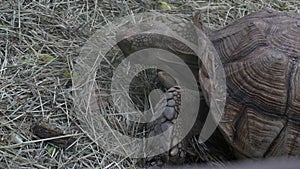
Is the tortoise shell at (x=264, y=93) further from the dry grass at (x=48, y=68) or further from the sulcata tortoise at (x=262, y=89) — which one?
the dry grass at (x=48, y=68)

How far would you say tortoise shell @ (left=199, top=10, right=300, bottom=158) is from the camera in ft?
7.21

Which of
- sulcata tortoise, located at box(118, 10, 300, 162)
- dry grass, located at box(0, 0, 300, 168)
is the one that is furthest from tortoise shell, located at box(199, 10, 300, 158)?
dry grass, located at box(0, 0, 300, 168)

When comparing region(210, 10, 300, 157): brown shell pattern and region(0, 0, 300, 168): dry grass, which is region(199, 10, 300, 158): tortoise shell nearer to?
region(210, 10, 300, 157): brown shell pattern

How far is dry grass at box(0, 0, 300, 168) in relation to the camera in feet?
Result: 7.20

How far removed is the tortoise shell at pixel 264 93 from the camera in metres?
2.20

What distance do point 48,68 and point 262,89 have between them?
1.22 meters

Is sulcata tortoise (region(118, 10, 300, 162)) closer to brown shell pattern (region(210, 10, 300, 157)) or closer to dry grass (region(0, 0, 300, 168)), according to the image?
brown shell pattern (region(210, 10, 300, 157))

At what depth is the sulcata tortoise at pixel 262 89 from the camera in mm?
2199

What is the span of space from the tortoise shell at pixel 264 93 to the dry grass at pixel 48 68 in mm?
578

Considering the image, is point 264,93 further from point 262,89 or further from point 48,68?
point 48,68

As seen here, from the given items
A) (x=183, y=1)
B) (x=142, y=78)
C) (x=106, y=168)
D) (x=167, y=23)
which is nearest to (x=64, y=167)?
(x=106, y=168)

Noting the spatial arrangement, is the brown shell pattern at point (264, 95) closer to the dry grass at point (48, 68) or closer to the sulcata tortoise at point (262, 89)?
the sulcata tortoise at point (262, 89)

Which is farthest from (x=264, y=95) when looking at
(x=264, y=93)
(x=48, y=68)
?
(x=48, y=68)

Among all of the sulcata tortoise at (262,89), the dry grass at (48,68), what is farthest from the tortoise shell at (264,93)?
the dry grass at (48,68)
